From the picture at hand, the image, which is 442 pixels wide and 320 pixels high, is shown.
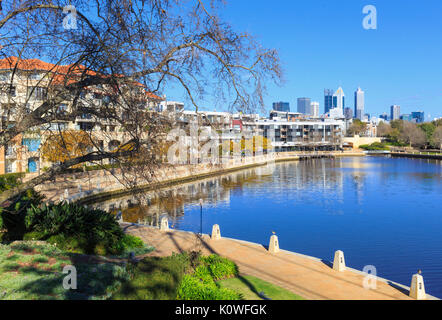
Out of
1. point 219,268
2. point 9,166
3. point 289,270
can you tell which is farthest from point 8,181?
point 289,270

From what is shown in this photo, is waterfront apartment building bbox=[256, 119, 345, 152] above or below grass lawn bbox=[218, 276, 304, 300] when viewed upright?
above

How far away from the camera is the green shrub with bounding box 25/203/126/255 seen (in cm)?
1216

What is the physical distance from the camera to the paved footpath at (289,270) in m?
10.2

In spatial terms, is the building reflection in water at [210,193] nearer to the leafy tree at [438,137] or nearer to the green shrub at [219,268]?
the green shrub at [219,268]

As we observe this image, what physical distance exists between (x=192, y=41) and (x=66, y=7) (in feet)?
8.76

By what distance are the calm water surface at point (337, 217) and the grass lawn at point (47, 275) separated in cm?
238

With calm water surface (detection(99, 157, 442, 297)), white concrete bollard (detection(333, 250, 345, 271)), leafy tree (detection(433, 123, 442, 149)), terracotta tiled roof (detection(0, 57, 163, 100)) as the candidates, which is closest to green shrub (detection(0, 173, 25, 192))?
calm water surface (detection(99, 157, 442, 297))

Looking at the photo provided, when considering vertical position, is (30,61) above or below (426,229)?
above

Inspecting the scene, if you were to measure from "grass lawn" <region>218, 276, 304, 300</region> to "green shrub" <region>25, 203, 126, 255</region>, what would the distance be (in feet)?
15.2

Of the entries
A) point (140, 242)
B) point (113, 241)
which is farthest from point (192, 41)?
point (140, 242)

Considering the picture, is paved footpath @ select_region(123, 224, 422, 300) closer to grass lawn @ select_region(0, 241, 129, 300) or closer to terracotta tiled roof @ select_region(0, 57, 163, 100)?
grass lawn @ select_region(0, 241, 129, 300)

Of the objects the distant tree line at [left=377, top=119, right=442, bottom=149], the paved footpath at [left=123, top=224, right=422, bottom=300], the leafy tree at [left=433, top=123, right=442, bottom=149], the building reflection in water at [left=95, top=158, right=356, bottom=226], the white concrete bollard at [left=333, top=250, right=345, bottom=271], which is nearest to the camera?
the paved footpath at [left=123, top=224, right=422, bottom=300]

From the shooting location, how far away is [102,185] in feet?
109

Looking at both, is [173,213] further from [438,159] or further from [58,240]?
[438,159]
